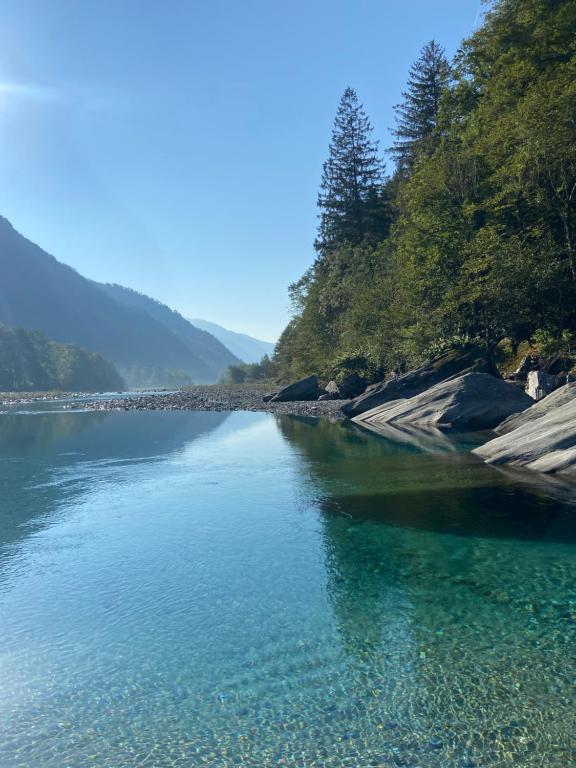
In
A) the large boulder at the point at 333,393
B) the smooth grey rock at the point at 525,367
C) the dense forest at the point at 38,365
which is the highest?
the dense forest at the point at 38,365

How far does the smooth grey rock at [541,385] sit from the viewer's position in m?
27.8

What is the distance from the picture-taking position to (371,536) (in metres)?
12.4

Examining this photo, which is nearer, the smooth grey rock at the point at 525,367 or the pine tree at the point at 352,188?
the smooth grey rock at the point at 525,367

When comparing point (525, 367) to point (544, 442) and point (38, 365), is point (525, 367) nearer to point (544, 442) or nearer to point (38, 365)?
point (544, 442)

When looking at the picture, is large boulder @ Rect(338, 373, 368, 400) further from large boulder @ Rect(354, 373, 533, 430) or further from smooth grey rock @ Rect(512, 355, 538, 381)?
large boulder @ Rect(354, 373, 533, 430)

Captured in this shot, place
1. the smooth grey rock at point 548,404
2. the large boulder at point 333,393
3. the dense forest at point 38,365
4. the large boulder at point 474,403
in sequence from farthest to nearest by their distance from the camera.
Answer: the dense forest at point 38,365, the large boulder at point 333,393, the large boulder at point 474,403, the smooth grey rock at point 548,404

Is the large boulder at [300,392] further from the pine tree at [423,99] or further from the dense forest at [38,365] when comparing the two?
the dense forest at [38,365]

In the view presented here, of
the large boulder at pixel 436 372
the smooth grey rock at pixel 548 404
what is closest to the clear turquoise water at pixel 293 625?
the smooth grey rock at pixel 548 404

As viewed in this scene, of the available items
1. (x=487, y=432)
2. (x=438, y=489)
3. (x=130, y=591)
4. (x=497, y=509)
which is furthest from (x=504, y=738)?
(x=487, y=432)

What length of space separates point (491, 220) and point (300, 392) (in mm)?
27208

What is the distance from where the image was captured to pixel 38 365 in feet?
516

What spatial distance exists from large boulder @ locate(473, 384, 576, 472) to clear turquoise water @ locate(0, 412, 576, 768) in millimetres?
1819

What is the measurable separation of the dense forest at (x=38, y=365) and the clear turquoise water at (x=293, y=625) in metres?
147

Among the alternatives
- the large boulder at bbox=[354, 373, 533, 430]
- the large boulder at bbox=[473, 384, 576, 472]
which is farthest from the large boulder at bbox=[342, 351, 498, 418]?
the large boulder at bbox=[473, 384, 576, 472]
